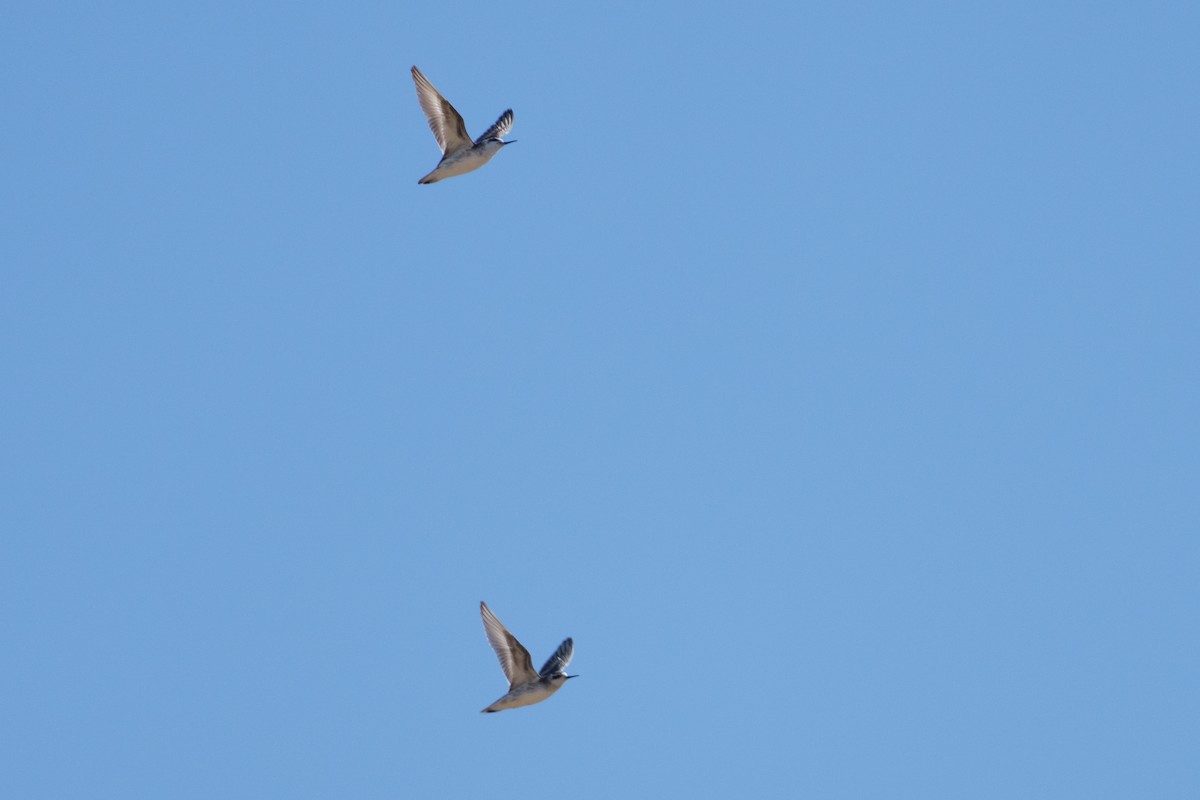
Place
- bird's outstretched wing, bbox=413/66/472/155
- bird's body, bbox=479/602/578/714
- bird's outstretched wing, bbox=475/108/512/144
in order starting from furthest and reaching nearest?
1. bird's outstretched wing, bbox=475/108/512/144
2. bird's outstretched wing, bbox=413/66/472/155
3. bird's body, bbox=479/602/578/714

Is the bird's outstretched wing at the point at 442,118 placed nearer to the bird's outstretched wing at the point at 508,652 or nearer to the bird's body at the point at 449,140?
the bird's body at the point at 449,140

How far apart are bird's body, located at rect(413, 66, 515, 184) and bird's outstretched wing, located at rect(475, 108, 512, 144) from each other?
75mm

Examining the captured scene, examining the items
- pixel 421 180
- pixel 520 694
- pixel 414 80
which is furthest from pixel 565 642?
pixel 414 80

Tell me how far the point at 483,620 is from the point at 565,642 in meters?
2.12

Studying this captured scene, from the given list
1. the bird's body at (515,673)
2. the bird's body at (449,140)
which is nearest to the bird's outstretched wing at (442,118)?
the bird's body at (449,140)

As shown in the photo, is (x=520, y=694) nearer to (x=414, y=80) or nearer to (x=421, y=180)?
(x=421, y=180)

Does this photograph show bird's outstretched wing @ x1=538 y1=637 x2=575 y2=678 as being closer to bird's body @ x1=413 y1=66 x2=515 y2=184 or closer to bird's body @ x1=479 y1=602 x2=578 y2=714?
bird's body @ x1=479 y1=602 x2=578 y2=714

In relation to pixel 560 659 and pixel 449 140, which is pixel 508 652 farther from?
pixel 449 140

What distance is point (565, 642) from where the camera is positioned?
35.8 metres

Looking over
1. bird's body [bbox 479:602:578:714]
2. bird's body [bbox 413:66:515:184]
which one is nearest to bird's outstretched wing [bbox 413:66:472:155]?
bird's body [bbox 413:66:515:184]

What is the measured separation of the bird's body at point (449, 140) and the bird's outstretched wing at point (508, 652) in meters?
10.2

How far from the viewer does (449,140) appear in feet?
125

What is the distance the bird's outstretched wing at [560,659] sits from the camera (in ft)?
114

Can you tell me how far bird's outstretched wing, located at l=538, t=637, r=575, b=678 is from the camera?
34875 millimetres
